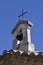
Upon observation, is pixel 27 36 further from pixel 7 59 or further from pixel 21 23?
pixel 7 59

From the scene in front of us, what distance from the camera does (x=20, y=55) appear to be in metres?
14.7

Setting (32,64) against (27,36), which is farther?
(27,36)

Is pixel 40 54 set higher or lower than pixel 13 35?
lower

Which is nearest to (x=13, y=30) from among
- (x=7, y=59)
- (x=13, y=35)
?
(x=13, y=35)

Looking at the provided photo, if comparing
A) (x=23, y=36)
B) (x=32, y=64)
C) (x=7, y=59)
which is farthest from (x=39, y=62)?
(x=23, y=36)

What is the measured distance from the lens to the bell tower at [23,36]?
16.3 m

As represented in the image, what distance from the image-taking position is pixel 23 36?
17.0m

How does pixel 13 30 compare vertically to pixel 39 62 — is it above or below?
above

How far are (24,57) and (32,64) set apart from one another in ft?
1.39

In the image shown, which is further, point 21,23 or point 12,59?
point 21,23

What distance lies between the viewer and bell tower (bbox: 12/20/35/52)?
16.3 metres

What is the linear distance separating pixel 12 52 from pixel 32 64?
3.10ft

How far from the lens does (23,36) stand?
17.0 meters

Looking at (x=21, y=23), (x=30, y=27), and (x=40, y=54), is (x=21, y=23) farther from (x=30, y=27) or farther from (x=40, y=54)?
(x=40, y=54)
